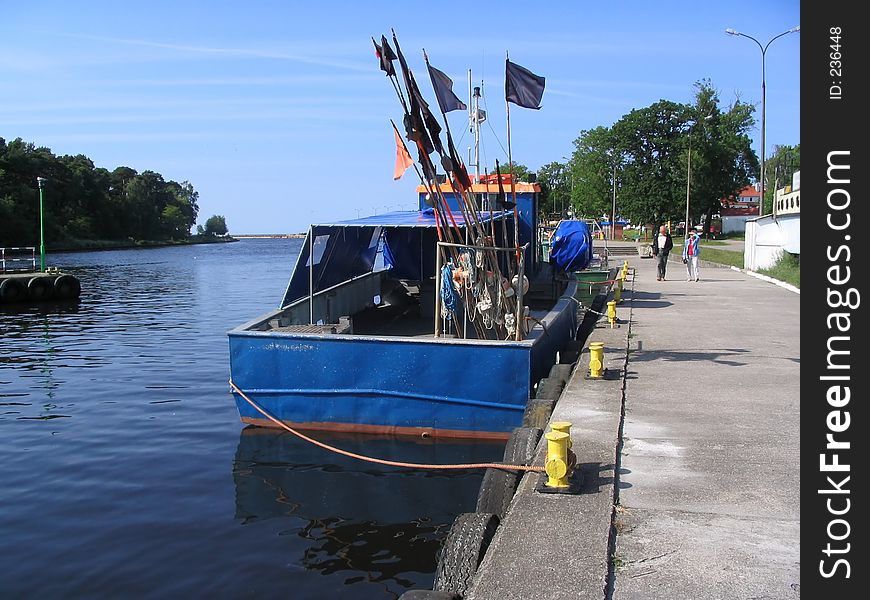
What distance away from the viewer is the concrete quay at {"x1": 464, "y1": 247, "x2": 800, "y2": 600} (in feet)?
14.8

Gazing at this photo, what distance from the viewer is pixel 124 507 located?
27.7ft

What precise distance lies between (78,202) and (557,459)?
359 feet

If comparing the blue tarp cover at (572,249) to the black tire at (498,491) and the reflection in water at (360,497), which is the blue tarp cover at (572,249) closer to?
the reflection in water at (360,497)

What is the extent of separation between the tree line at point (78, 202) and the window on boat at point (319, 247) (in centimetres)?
5734

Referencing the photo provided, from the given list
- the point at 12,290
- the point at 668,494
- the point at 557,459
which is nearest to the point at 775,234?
the point at 668,494

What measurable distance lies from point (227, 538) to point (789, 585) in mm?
4987

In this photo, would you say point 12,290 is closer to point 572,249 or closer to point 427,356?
point 572,249

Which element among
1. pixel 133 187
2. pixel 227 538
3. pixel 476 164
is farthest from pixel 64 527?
pixel 133 187

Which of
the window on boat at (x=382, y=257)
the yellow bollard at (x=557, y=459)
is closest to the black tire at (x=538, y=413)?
the yellow bollard at (x=557, y=459)

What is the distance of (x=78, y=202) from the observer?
105m

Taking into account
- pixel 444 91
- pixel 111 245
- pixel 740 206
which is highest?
pixel 740 206

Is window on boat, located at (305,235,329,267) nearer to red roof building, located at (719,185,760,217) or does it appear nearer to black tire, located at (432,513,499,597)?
black tire, located at (432,513,499,597)

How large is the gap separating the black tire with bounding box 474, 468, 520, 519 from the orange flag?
4.72m

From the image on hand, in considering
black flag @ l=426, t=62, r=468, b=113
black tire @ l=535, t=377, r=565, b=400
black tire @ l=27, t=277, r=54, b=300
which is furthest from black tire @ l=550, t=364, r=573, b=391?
black tire @ l=27, t=277, r=54, b=300
